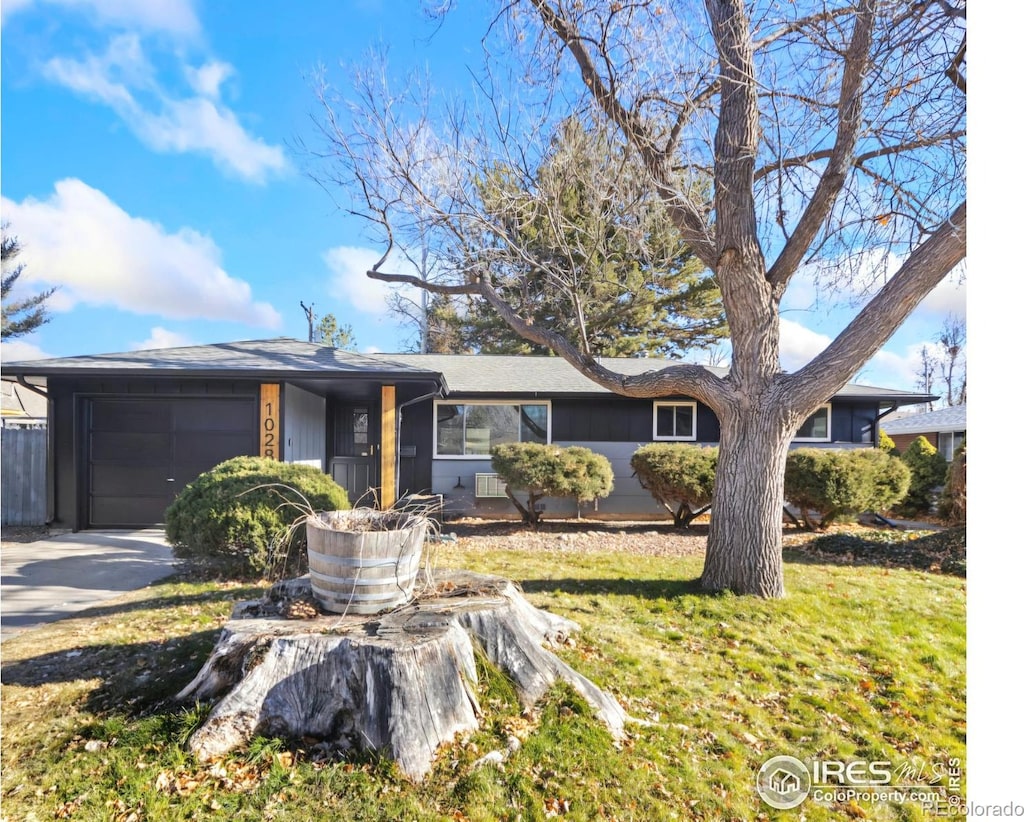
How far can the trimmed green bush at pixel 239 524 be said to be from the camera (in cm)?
506

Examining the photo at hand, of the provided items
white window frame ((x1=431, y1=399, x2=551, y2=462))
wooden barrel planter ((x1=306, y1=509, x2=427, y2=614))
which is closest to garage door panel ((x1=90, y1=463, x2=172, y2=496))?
white window frame ((x1=431, y1=399, x2=551, y2=462))

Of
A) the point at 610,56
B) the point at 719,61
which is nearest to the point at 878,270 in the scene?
the point at 719,61

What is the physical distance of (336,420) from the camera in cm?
1107

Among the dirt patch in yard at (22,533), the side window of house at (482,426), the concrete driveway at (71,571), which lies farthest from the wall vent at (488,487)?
the dirt patch in yard at (22,533)

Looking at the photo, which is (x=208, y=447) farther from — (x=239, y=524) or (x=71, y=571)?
(x=239, y=524)

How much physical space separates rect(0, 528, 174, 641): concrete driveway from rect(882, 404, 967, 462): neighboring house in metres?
20.5

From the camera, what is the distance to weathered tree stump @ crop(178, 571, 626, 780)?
7.66ft

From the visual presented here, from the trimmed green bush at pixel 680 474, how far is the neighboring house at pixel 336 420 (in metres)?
1.63

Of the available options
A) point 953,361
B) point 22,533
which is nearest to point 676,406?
point 22,533

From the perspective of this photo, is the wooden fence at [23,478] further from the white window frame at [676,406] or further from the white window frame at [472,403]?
the white window frame at [676,406]

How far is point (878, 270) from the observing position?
5.51m

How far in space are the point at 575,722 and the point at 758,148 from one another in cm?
572

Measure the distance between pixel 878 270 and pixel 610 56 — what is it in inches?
148

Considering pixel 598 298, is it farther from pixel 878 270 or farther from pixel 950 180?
pixel 950 180
